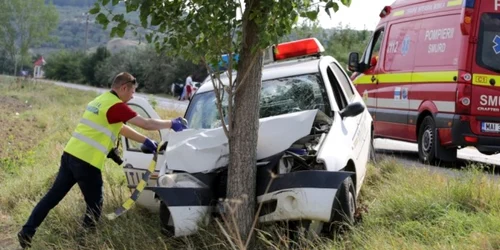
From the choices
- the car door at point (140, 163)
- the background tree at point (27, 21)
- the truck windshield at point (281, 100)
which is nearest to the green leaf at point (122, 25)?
the car door at point (140, 163)

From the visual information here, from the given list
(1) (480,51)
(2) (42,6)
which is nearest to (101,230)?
(1) (480,51)

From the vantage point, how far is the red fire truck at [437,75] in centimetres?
984

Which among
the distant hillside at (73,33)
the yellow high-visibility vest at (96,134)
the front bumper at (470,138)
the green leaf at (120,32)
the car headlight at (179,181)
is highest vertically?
the green leaf at (120,32)

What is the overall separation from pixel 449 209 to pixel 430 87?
5.16 m

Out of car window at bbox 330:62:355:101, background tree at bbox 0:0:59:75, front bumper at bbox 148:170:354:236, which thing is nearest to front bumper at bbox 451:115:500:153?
car window at bbox 330:62:355:101

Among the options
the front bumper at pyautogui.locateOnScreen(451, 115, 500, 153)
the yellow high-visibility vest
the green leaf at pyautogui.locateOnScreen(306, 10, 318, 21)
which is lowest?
the front bumper at pyautogui.locateOnScreen(451, 115, 500, 153)

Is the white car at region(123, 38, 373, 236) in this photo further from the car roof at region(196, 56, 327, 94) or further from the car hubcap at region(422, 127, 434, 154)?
the car hubcap at region(422, 127, 434, 154)

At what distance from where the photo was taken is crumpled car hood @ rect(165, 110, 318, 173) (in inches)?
231

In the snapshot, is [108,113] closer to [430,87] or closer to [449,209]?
[449,209]

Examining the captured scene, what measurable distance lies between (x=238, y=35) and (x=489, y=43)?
5277 mm

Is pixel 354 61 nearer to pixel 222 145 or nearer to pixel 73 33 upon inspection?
pixel 222 145

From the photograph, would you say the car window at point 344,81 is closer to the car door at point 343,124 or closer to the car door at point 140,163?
the car door at point 343,124

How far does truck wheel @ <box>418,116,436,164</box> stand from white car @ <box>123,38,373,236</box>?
11.9 feet

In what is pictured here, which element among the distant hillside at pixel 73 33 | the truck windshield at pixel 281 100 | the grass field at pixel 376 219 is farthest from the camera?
the distant hillside at pixel 73 33
